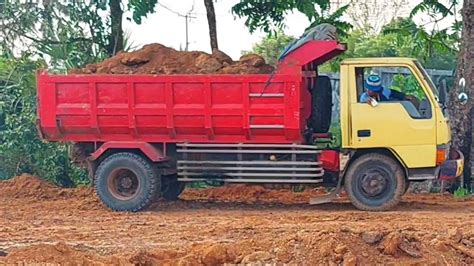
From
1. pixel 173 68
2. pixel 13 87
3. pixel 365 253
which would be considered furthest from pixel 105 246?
pixel 13 87

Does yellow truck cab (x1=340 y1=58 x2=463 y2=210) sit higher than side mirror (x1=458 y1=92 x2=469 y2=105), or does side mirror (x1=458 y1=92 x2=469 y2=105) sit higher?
side mirror (x1=458 y1=92 x2=469 y2=105)

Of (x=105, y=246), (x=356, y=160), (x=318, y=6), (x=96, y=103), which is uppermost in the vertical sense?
(x=318, y=6)

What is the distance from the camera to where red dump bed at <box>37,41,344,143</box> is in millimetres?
12438

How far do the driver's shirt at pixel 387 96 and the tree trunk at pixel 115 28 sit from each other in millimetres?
6711

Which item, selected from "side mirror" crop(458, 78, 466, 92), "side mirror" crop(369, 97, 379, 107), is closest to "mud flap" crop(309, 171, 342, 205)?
"side mirror" crop(369, 97, 379, 107)

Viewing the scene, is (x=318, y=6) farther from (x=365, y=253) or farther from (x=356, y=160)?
(x=365, y=253)

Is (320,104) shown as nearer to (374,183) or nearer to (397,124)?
(397,124)

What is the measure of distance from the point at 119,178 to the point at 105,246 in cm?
354

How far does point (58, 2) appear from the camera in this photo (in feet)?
56.9

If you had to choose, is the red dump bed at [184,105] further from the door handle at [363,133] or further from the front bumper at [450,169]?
the front bumper at [450,169]

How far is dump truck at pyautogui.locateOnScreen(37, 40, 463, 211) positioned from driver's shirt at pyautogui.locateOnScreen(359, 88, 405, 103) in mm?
90

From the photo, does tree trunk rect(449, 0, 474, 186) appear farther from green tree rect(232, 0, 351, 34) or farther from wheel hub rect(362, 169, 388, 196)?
wheel hub rect(362, 169, 388, 196)

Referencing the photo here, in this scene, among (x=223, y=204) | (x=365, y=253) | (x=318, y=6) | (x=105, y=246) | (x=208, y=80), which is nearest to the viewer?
(x=365, y=253)

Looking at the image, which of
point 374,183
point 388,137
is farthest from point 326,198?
point 388,137
